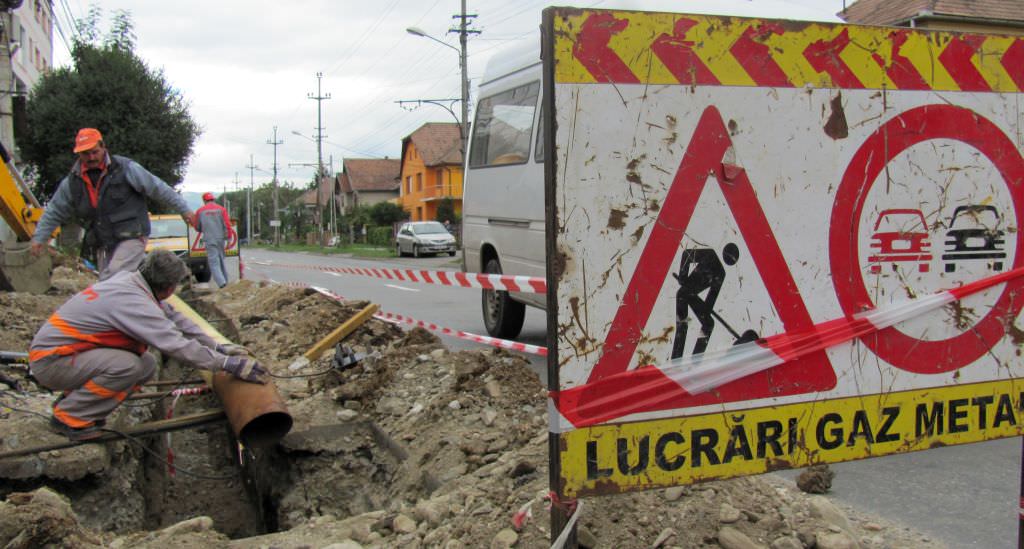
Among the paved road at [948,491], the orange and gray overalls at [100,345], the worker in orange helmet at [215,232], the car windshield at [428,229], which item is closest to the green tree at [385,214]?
the car windshield at [428,229]

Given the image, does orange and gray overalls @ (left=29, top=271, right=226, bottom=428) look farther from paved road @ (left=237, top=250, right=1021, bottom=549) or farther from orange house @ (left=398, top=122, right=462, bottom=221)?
orange house @ (left=398, top=122, right=462, bottom=221)

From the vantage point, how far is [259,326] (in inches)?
387

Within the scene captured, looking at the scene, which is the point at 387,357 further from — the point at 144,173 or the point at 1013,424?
the point at 1013,424

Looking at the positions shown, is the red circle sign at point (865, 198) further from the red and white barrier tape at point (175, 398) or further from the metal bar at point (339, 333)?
the metal bar at point (339, 333)

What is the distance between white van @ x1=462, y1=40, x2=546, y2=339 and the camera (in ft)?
24.5

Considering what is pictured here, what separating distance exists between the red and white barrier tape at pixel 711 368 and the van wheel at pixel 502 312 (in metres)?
6.16

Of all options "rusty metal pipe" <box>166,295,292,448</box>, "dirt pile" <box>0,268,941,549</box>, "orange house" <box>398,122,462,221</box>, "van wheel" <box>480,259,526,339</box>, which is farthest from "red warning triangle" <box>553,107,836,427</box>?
"orange house" <box>398,122,462,221</box>

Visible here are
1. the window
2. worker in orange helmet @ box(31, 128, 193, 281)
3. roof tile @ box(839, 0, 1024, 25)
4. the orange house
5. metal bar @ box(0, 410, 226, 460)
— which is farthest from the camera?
the orange house

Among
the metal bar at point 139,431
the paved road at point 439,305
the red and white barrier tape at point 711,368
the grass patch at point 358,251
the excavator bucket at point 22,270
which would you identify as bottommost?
the grass patch at point 358,251

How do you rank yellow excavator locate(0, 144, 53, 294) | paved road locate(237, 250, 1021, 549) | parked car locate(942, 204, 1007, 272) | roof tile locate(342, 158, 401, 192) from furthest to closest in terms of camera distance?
roof tile locate(342, 158, 401, 192)
yellow excavator locate(0, 144, 53, 294)
paved road locate(237, 250, 1021, 549)
parked car locate(942, 204, 1007, 272)

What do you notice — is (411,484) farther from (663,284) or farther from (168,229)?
(168,229)

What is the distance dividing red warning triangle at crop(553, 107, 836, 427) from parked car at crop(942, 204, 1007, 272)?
578 mm

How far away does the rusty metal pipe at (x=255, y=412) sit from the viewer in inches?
184

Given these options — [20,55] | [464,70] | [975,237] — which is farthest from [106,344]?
[20,55]
